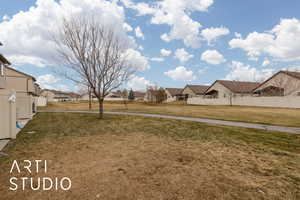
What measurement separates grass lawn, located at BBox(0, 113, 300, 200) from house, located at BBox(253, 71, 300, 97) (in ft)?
98.4

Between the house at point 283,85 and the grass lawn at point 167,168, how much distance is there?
30.0 meters

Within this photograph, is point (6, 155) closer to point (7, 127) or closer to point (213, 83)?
point (7, 127)

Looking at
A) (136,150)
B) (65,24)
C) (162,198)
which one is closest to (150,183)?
(162,198)

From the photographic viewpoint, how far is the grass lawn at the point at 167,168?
3107mm

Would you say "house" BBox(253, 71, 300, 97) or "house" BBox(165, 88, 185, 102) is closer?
"house" BBox(253, 71, 300, 97)

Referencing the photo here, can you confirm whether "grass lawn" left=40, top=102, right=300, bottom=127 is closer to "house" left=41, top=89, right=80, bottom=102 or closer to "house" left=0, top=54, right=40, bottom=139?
"house" left=0, top=54, right=40, bottom=139

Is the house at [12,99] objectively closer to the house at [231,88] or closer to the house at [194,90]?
the house at [231,88]

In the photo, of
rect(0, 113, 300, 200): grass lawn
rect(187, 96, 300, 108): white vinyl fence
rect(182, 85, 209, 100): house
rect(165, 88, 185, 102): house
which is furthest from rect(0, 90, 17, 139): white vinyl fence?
rect(165, 88, 185, 102): house

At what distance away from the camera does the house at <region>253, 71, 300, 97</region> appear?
2875cm

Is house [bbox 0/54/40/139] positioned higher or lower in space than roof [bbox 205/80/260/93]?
lower

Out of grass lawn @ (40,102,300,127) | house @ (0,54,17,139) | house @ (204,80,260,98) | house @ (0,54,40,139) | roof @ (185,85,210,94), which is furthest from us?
roof @ (185,85,210,94)

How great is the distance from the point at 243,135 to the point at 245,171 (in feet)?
14.4

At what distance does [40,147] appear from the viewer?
19.9 feet

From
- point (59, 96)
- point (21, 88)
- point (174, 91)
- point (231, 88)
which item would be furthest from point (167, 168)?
point (59, 96)
